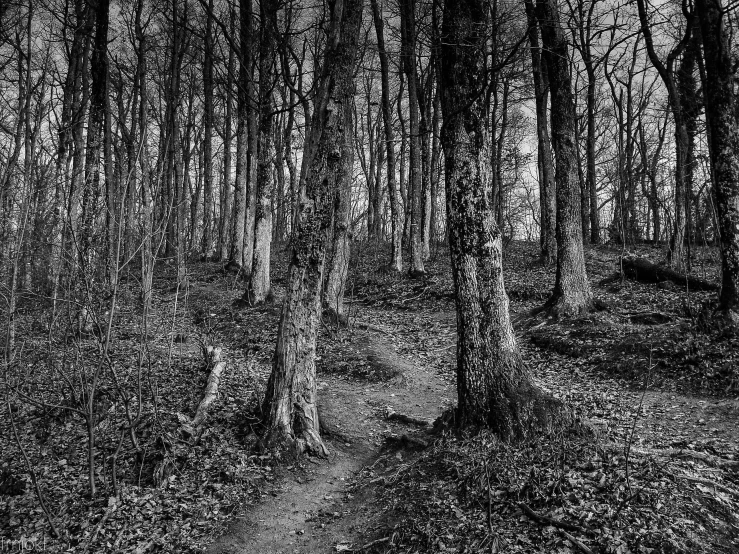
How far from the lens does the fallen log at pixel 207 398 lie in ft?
16.8

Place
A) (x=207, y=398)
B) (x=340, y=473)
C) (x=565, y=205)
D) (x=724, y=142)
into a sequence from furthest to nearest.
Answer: (x=565, y=205)
(x=724, y=142)
(x=207, y=398)
(x=340, y=473)

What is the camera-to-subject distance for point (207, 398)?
5922 millimetres

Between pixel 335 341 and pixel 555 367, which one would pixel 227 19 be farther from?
pixel 555 367

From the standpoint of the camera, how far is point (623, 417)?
18.4 ft

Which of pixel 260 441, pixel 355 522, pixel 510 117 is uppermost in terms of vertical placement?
pixel 510 117

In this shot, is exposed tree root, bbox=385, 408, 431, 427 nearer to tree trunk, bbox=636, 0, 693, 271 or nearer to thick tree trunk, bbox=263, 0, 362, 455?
thick tree trunk, bbox=263, 0, 362, 455

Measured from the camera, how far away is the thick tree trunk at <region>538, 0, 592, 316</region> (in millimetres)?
9055

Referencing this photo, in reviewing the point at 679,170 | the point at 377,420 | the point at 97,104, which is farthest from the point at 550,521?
the point at 679,170

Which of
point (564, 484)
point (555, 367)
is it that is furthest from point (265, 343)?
point (564, 484)

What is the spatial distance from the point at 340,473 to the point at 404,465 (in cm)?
74

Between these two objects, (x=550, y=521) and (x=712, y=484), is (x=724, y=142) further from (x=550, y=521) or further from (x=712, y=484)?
(x=550, y=521)

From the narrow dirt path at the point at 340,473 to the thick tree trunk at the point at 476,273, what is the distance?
1283 mm

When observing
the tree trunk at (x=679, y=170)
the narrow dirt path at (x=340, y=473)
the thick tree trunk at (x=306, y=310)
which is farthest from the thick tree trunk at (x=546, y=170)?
the thick tree trunk at (x=306, y=310)

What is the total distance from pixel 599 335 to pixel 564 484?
16.9 ft
